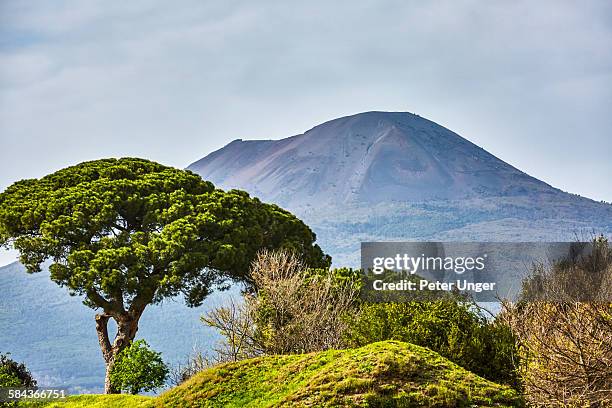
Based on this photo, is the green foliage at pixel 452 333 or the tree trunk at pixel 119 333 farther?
the tree trunk at pixel 119 333

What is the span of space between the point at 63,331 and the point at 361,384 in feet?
173

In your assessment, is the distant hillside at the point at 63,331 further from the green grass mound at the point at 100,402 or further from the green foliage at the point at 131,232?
the green grass mound at the point at 100,402

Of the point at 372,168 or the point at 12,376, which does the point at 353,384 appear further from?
the point at 372,168

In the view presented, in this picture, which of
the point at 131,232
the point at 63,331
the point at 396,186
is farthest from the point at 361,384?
the point at 396,186

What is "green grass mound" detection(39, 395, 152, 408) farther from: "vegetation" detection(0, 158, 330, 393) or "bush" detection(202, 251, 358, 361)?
"bush" detection(202, 251, 358, 361)

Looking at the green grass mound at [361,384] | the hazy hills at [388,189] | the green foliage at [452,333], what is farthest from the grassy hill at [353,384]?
the hazy hills at [388,189]

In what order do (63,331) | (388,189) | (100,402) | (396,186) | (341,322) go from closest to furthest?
(100,402) < (341,322) < (63,331) < (388,189) < (396,186)

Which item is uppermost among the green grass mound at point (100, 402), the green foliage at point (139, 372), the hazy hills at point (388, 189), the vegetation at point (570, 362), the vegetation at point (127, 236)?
the hazy hills at point (388, 189)

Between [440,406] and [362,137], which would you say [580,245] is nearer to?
[440,406]

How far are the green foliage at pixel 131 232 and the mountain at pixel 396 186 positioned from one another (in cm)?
5225

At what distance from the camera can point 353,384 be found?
789 cm

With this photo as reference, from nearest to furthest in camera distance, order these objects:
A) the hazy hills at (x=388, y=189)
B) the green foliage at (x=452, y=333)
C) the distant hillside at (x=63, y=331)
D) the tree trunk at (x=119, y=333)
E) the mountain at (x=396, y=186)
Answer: the green foliage at (x=452, y=333) < the tree trunk at (x=119, y=333) < the distant hillside at (x=63, y=331) < the hazy hills at (x=388, y=189) < the mountain at (x=396, y=186)

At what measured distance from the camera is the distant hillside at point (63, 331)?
2005 inches

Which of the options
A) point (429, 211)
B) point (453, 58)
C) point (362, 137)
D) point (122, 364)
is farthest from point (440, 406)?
point (362, 137)
